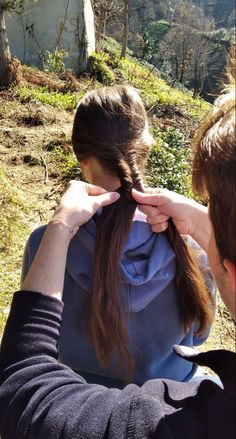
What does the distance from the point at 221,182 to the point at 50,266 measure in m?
0.54

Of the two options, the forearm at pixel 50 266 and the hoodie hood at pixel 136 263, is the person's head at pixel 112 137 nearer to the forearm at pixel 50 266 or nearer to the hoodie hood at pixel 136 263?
the hoodie hood at pixel 136 263

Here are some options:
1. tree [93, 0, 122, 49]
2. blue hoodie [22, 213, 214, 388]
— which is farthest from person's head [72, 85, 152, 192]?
tree [93, 0, 122, 49]

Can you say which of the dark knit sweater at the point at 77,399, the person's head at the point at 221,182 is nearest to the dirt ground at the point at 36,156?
the dark knit sweater at the point at 77,399

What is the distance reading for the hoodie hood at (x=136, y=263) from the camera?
64.8 inches

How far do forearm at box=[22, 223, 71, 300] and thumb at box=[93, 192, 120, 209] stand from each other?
0.67 feet

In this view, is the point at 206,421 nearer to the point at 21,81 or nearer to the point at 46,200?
the point at 46,200

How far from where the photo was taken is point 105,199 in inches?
61.3

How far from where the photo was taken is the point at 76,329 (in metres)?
1.69

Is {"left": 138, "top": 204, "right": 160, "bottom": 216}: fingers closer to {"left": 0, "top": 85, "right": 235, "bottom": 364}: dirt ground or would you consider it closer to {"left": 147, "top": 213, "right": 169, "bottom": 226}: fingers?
{"left": 147, "top": 213, "right": 169, "bottom": 226}: fingers

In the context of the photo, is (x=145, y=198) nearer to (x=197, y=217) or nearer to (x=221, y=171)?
(x=197, y=217)

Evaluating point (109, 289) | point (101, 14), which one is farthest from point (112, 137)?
point (101, 14)

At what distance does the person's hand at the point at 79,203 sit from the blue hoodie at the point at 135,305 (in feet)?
0.56

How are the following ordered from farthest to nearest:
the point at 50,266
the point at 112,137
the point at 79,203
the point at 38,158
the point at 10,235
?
1. the point at 38,158
2. the point at 10,235
3. the point at 112,137
4. the point at 79,203
5. the point at 50,266

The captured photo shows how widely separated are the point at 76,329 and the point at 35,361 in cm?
58
